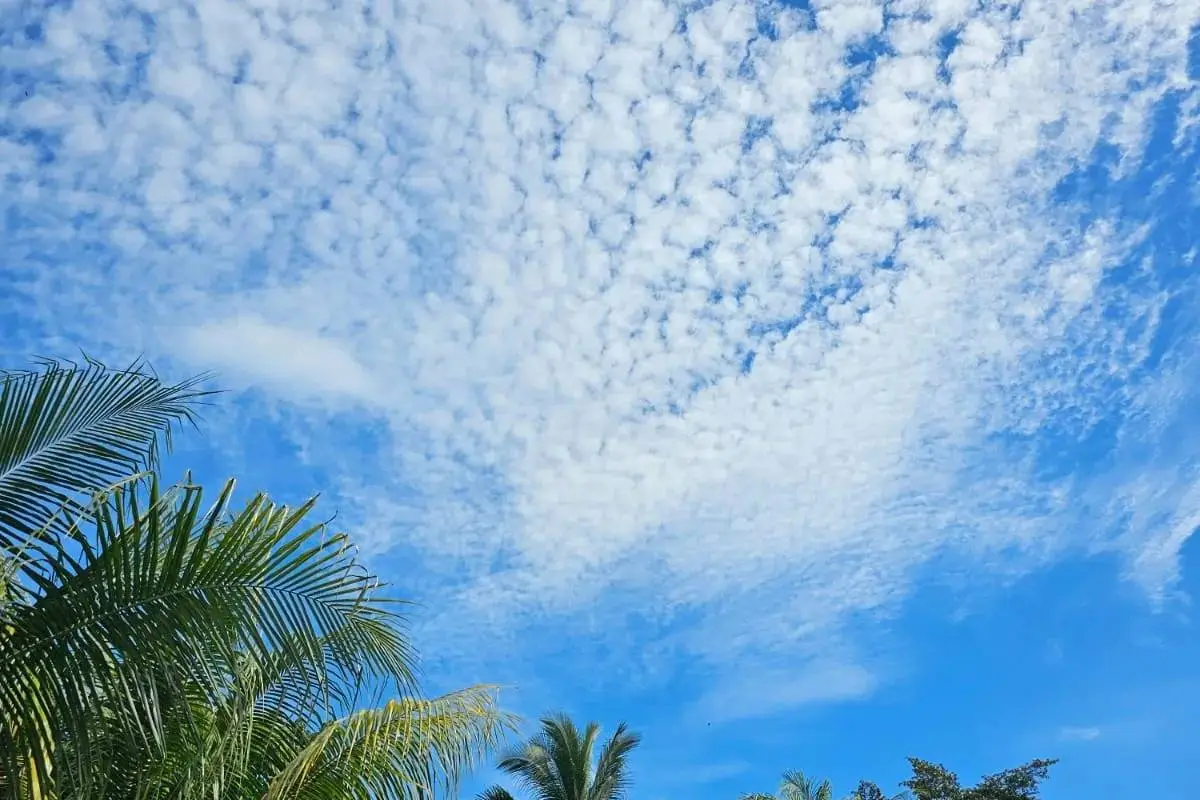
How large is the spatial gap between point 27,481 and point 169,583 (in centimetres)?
114

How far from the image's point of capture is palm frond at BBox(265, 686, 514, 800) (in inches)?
234

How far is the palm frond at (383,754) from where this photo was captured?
595cm

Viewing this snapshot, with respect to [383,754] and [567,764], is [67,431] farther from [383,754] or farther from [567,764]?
[567,764]

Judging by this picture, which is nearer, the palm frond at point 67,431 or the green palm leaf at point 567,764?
the palm frond at point 67,431

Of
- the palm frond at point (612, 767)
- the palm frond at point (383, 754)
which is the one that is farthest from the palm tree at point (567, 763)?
the palm frond at point (383, 754)

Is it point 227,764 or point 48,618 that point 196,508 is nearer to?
point 48,618

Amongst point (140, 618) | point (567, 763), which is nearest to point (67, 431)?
point (140, 618)

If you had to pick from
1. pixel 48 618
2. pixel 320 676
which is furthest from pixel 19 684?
pixel 320 676

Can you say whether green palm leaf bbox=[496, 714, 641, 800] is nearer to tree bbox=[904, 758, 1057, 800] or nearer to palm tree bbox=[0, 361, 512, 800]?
tree bbox=[904, 758, 1057, 800]

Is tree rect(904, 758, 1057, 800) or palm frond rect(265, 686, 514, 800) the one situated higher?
tree rect(904, 758, 1057, 800)

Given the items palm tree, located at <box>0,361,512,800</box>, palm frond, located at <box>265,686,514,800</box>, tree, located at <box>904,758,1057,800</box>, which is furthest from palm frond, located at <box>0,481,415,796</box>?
tree, located at <box>904,758,1057,800</box>

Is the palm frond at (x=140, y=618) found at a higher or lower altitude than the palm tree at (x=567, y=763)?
lower

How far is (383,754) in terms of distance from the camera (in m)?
6.32

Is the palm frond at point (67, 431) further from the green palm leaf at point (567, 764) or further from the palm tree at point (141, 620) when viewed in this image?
the green palm leaf at point (567, 764)
